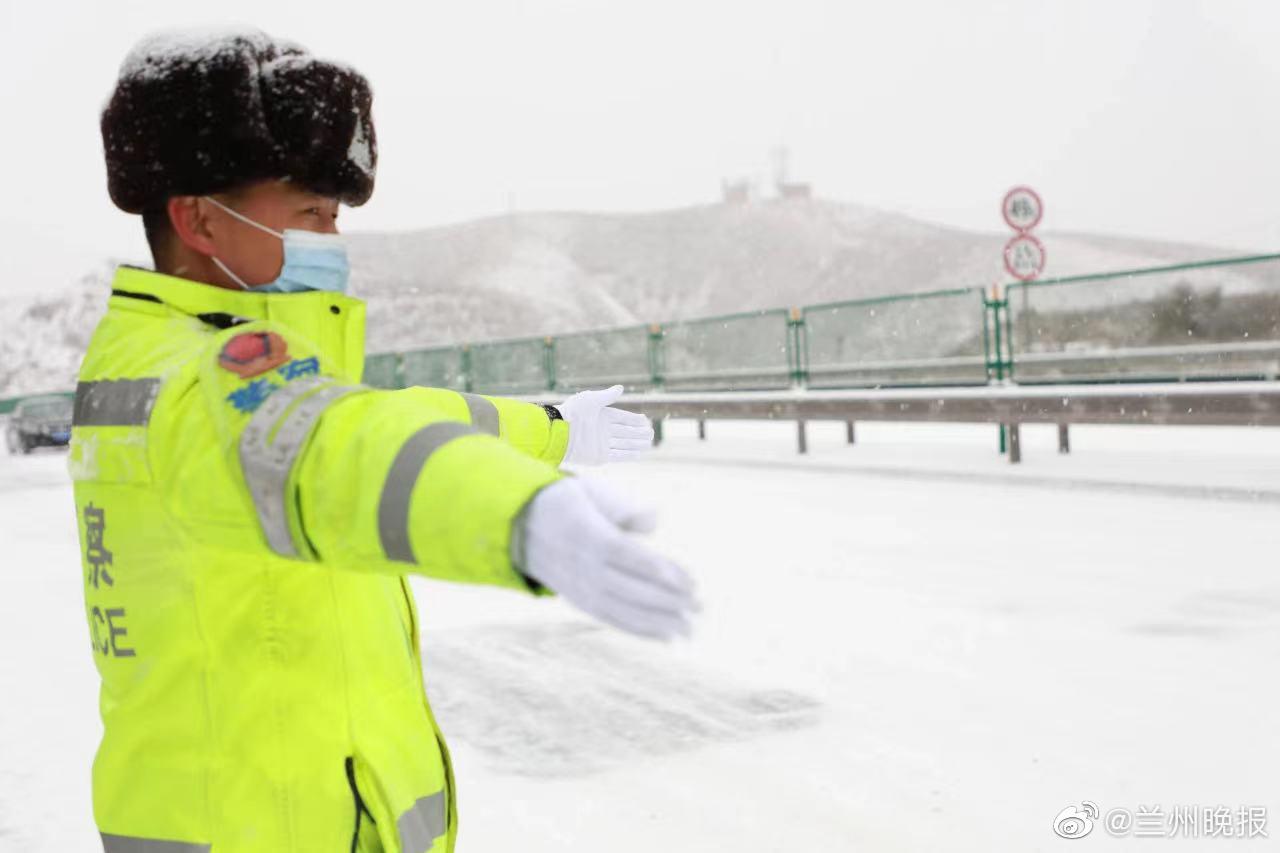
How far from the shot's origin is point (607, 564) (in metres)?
0.95

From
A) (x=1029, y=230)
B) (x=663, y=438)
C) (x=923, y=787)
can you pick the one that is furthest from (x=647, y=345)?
(x=923, y=787)

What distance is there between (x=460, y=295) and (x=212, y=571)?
287 feet

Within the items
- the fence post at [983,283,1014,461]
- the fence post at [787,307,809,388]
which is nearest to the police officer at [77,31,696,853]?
the fence post at [983,283,1014,461]

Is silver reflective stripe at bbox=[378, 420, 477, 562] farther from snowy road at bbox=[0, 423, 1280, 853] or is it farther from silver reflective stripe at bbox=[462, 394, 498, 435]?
snowy road at bbox=[0, 423, 1280, 853]

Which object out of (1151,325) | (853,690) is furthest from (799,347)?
(853,690)

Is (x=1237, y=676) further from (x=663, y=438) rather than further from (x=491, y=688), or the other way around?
(x=663, y=438)

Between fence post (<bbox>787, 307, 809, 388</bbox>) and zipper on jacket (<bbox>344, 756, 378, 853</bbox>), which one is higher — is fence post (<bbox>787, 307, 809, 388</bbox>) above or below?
above

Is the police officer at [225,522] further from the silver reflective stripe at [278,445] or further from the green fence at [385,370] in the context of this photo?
the green fence at [385,370]

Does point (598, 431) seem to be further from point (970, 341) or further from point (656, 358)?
point (656, 358)

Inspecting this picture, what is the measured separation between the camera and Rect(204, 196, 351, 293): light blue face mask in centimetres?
143

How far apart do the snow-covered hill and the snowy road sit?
7339 centimetres

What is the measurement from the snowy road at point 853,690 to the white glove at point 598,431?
1486 mm

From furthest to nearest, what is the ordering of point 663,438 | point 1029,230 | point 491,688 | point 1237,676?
point 663,438 < point 1029,230 < point 491,688 < point 1237,676

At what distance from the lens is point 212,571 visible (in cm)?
132
